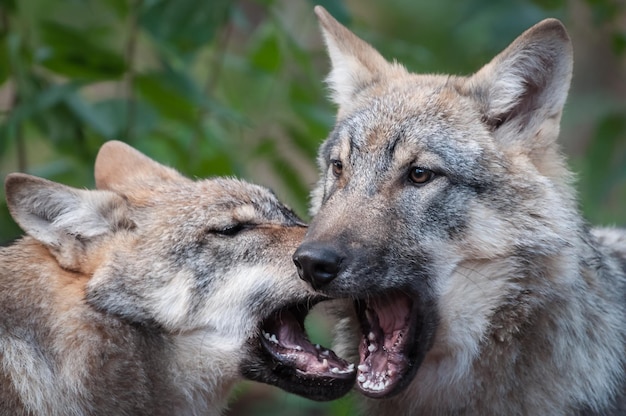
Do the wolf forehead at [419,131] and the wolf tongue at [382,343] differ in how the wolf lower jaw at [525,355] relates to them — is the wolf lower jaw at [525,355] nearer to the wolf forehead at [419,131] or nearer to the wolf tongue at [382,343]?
the wolf tongue at [382,343]

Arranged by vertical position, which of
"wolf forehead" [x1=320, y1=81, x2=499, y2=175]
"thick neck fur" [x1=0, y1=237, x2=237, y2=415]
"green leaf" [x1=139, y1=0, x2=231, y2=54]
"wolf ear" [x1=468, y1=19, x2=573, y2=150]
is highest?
"wolf ear" [x1=468, y1=19, x2=573, y2=150]

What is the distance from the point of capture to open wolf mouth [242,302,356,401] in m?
5.26

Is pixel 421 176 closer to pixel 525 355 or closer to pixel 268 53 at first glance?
pixel 525 355

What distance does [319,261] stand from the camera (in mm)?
4734

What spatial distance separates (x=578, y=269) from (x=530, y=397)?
0.74 meters

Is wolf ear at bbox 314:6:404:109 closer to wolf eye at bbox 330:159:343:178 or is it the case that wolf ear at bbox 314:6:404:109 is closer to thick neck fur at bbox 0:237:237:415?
wolf eye at bbox 330:159:343:178

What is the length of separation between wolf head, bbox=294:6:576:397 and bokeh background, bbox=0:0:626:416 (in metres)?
1.02

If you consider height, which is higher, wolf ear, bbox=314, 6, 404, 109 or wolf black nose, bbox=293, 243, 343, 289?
wolf ear, bbox=314, 6, 404, 109

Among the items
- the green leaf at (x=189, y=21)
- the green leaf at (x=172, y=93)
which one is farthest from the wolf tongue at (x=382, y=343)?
the green leaf at (x=172, y=93)

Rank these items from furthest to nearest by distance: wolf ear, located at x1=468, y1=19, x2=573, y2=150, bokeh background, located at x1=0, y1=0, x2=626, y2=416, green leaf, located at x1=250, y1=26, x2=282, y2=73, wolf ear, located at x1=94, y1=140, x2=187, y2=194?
1. green leaf, located at x1=250, y1=26, x2=282, y2=73
2. bokeh background, located at x1=0, y1=0, x2=626, y2=416
3. wolf ear, located at x1=94, y1=140, x2=187, y2=194
4. wolf ear, located at x1=468, y1=19, x2=573, y2=150

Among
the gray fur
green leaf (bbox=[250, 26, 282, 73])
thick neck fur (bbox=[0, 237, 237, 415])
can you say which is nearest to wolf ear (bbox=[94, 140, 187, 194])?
the gray fur

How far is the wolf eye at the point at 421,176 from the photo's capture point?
5.24m

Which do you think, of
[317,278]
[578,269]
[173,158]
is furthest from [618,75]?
[317,278]

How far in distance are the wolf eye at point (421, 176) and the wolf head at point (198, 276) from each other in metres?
0.75
